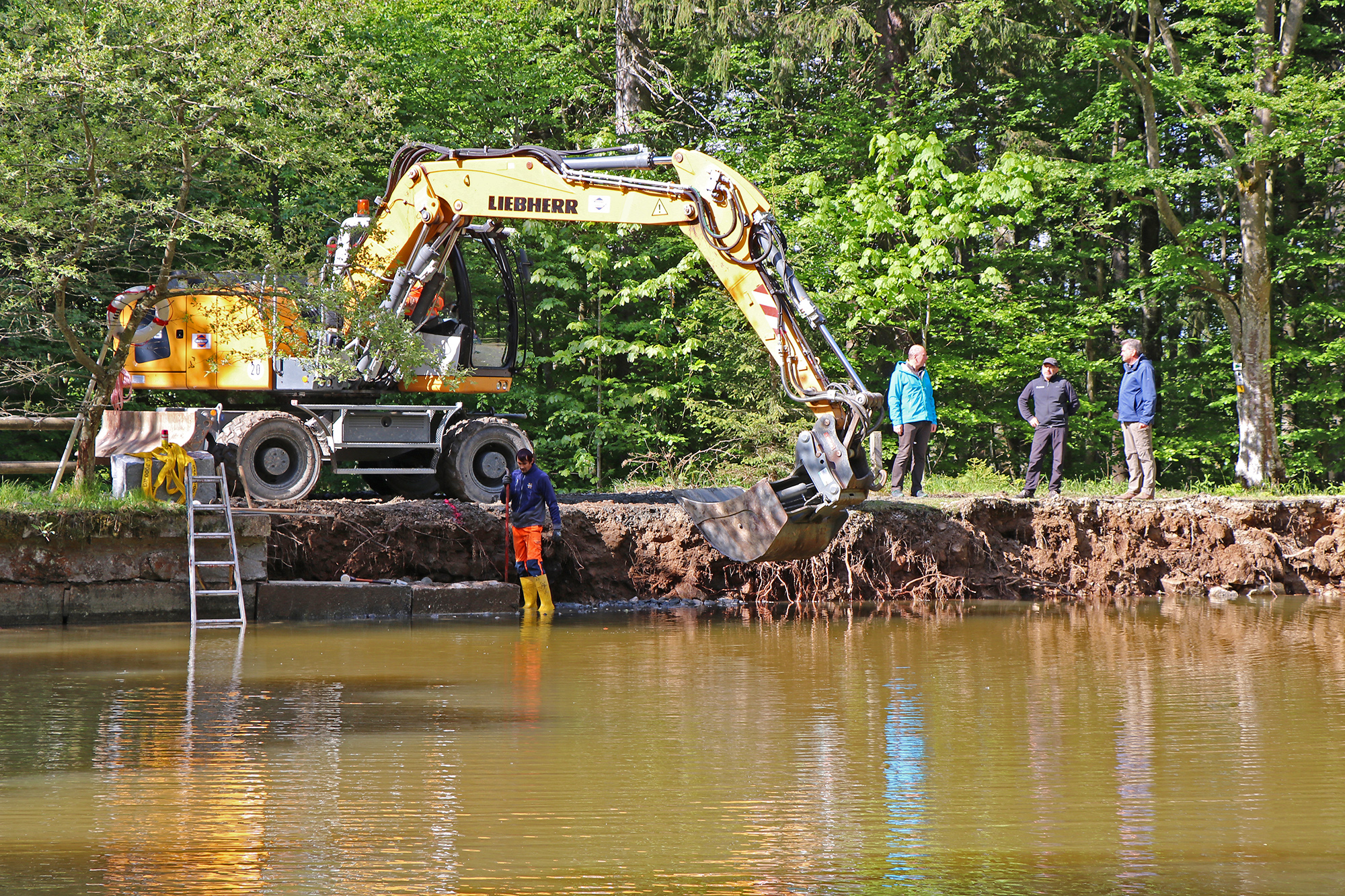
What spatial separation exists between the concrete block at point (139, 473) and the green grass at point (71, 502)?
18 centimetres

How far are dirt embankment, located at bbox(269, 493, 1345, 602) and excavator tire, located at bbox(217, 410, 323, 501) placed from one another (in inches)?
22.0

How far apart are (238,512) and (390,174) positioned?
4745 mm

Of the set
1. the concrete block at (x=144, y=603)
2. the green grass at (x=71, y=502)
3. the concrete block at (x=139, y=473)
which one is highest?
the concrete block at (x=139, y=473)

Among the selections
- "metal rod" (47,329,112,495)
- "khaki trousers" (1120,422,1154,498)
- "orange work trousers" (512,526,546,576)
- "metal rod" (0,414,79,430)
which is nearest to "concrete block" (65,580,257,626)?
"metal rod" (47,329,112,495)

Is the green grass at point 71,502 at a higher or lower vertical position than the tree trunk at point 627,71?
lower

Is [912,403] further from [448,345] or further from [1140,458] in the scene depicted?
[448,345]

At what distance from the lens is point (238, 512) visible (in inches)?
538

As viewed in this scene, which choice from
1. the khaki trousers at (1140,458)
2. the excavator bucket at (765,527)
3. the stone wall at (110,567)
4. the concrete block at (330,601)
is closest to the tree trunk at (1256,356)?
the khaki trousers at (1140,458)

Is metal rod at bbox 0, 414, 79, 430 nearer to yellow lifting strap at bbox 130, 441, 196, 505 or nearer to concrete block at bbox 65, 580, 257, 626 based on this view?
yellow lifting strap at bbox 130, 441, 196, 505

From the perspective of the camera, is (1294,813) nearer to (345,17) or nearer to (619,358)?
(345,17)

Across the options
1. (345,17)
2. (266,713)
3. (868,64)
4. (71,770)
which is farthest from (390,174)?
(868,64)

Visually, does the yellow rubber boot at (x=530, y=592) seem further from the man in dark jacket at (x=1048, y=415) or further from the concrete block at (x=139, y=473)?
the man in dark jacket at (x=1048, y=415)

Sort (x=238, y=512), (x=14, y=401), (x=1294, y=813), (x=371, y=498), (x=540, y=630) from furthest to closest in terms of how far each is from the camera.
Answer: (x=14, y=401)
(x=371, y=498)
(x=238, y=512)
(x=540, y=630)
(x=1294, y=813)

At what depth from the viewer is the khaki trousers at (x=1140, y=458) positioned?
16.5 meters
